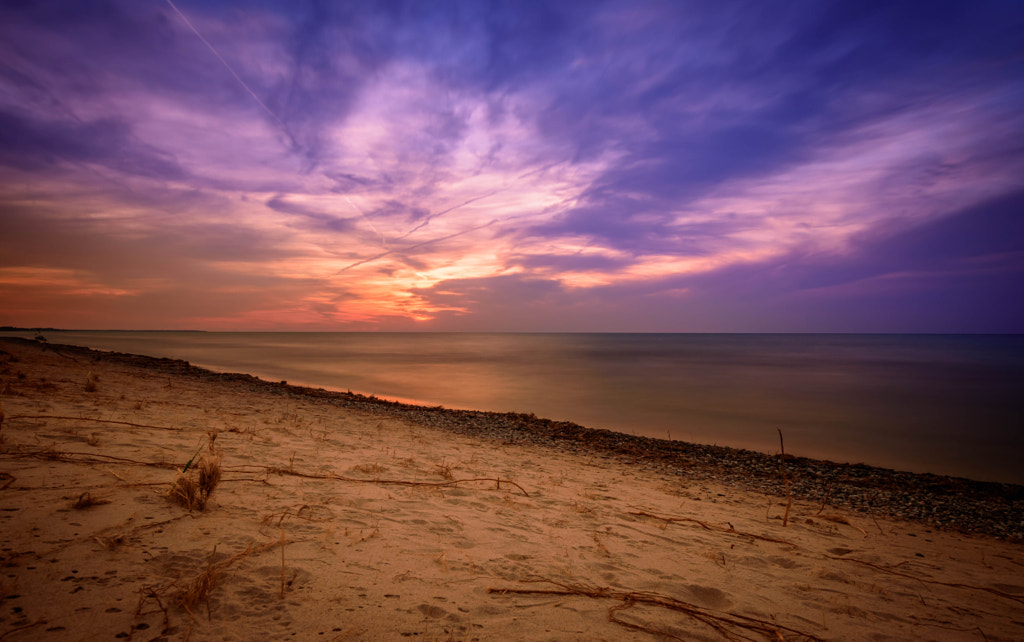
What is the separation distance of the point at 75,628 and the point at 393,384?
85.2ft

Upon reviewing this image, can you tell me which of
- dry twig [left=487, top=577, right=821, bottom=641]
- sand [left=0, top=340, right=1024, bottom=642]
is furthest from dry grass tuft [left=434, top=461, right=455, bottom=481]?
dry twig [left=487, top=577, right=821, bottom=641]

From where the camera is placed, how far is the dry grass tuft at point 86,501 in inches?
124

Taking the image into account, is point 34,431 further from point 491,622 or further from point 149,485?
point 491,622

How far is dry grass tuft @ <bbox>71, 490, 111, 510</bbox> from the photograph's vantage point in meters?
3.14

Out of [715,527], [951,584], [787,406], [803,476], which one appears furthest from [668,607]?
[787,406]

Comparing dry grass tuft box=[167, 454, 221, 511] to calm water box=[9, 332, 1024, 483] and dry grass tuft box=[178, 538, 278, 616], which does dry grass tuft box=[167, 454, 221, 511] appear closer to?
dry grass tuft box=[178, 538, 278, 616]

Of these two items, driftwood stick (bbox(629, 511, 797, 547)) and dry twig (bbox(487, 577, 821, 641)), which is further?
driftwood stick (bbox(629, 511, 797, 547))

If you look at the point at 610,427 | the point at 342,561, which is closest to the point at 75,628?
the point at 342,561

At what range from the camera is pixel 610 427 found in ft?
52.1

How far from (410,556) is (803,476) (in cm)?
995

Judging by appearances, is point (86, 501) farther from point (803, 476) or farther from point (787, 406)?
point (787, 406)

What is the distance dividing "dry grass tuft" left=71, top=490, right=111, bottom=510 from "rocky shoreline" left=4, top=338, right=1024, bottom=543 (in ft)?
28.1

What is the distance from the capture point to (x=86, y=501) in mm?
3166

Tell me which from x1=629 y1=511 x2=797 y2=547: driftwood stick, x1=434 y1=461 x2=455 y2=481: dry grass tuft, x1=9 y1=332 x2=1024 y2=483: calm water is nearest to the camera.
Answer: x1=629 y1=511 x2=797 y2=547: driftwood stick
